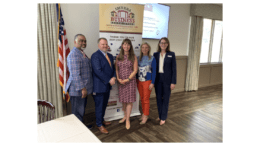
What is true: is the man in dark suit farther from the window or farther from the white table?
the window

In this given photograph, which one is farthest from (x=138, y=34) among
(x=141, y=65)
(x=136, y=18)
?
(x=141, y=65)

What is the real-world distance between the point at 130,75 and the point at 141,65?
0.88 ft

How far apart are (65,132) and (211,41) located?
18.0 ft

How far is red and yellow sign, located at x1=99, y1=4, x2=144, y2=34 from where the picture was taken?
2404mm

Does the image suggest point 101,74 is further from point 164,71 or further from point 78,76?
point 164,71

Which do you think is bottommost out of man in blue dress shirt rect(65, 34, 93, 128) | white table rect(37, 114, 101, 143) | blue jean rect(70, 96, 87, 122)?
blue jean rect(70, 96, 87, 122)

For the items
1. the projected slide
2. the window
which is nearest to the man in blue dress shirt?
the projected slide

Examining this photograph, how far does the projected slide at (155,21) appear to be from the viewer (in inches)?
137

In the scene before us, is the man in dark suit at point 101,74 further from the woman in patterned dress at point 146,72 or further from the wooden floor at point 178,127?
the woman in patterned dress at point 146,72

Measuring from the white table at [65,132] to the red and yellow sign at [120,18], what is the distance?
1.66 metres

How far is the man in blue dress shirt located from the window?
4380 mm

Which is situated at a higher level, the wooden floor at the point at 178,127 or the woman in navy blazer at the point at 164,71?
the woman in navy blazer at the point at 164,71

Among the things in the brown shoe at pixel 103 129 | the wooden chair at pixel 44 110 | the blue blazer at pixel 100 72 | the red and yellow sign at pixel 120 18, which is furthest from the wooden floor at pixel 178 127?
the red and yellow sign at pixel 120 18

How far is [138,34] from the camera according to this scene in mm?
2752
